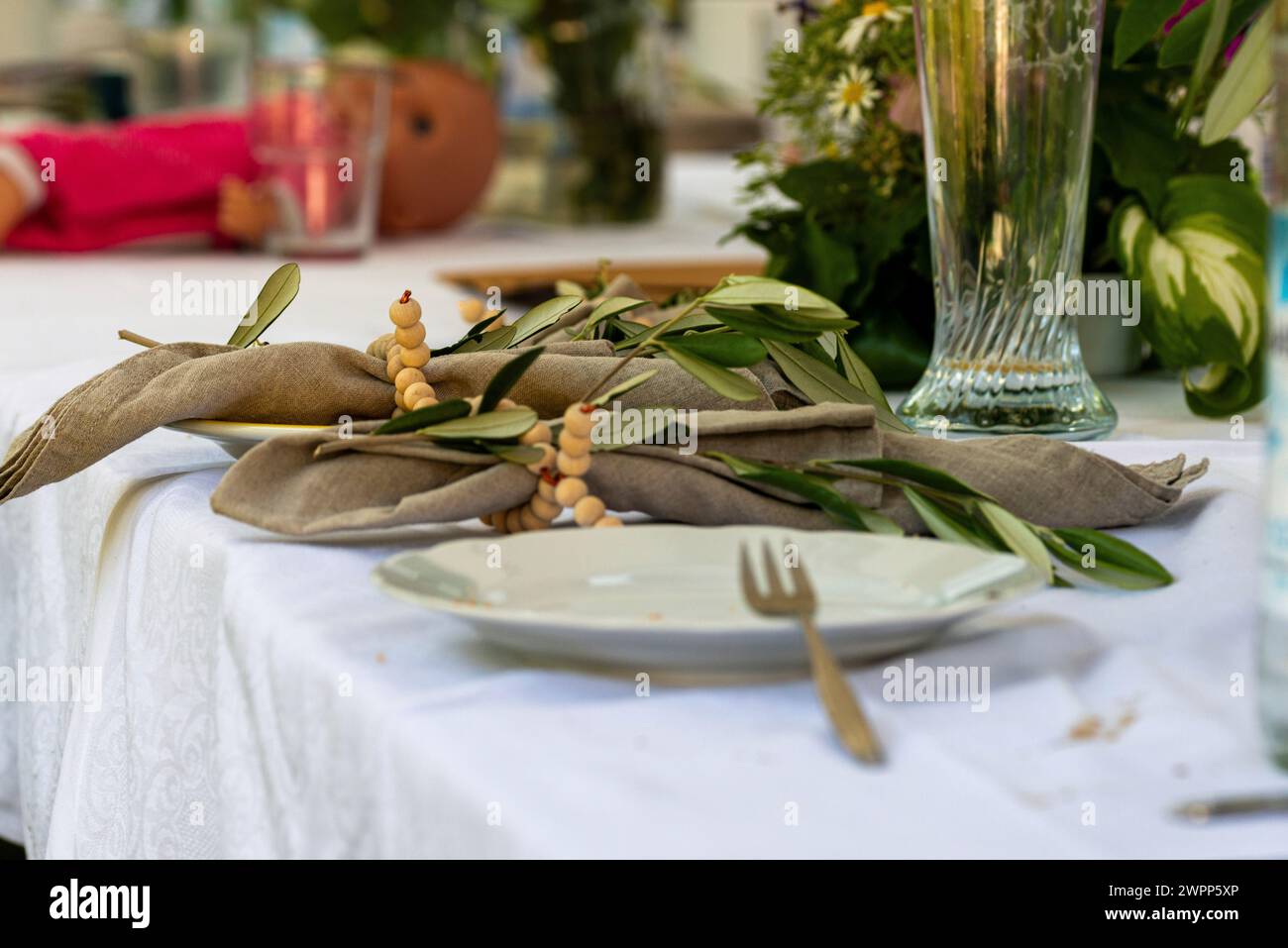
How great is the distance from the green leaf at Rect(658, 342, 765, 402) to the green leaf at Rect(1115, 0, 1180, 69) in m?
0.27

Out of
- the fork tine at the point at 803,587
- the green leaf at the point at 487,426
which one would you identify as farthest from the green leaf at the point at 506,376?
the fork tine at the point at 803,587

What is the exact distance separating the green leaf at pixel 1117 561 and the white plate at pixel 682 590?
8 cm

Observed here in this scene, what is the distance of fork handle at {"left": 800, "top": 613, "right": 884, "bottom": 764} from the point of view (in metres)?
0.33

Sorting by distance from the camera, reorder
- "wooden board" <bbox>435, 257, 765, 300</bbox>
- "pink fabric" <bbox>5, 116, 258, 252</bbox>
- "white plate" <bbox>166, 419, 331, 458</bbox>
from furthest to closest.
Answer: "pink fabric" <bbox>5, 116, 258, 252</bbox> < "wooden board" <bbox>435, 257, 765, 300</bbox> < "white plate" <bbox>166, 419, 331, 458</bbox>

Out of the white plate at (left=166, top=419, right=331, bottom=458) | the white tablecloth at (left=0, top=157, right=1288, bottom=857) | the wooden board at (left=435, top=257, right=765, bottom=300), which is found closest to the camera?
the white tablecloth at (left=0, top=157, right=1288, bottom=857)

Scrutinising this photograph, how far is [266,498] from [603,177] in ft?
4.81

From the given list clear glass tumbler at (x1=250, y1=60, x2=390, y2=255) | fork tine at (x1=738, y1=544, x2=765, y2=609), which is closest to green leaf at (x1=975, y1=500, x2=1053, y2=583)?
fork tine at (x1=738, y1=544, x2=765, y2=609)

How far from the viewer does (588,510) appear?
47 centimetres

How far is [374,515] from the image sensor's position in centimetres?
46

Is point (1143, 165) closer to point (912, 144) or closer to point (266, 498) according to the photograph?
point (912, 144)

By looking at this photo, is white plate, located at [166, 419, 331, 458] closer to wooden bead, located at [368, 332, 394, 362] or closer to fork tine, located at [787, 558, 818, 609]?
wooden bead, located at [368, 332, 394, 362]

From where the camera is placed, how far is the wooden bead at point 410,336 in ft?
1.82
